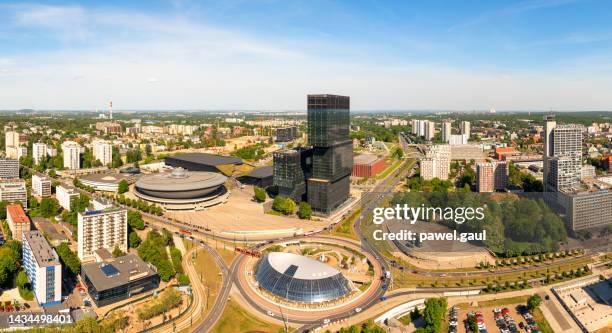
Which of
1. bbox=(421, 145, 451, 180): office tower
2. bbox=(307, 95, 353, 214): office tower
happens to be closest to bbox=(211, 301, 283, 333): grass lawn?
bbox=(307, 95, 353, 214): office tower

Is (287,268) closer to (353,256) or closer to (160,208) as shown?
(353,256)

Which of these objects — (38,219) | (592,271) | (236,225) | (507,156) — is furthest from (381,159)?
(38,219)

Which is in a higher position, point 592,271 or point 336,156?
point 336,156

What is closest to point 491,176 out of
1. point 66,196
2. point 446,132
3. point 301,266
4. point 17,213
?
point 301,266

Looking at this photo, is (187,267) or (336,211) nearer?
(187,267)

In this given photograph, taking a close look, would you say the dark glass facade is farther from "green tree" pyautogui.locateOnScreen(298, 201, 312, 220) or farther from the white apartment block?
the white apartment block

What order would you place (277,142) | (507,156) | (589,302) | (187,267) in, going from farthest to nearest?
(277,142), (507,156), (187,267), (589,302)
